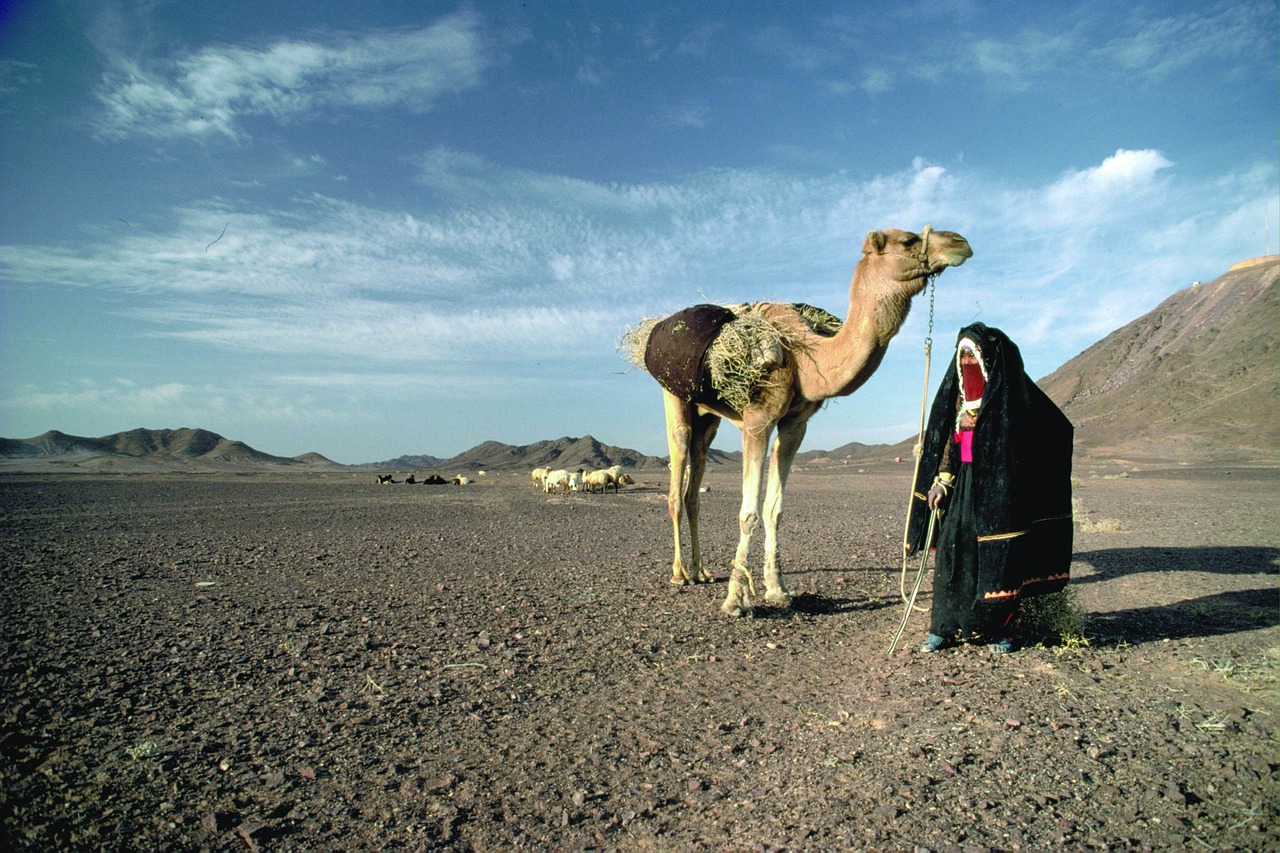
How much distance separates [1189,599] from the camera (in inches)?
277

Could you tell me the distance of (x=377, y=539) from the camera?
1208 centimetres

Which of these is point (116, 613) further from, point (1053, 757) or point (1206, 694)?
point (1206, 694)

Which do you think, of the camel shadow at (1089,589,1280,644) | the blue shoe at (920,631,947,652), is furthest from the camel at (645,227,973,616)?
the camel shadow at (1089,589,1280,644)

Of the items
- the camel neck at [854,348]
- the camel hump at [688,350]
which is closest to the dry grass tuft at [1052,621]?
the camel neck at [854,348]

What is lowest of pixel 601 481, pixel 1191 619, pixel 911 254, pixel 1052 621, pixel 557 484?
pixel 1191 619

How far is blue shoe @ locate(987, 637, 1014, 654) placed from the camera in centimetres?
509

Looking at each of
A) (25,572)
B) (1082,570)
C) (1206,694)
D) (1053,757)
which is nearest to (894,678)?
(1053,757)

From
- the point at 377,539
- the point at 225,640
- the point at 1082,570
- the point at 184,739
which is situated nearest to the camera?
the point at 184,739

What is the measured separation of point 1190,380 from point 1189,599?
2183 inches

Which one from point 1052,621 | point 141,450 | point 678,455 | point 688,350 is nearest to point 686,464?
point 678,455

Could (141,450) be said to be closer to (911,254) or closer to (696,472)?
(696,472)

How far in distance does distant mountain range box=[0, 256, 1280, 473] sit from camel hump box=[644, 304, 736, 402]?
3783 centimetres

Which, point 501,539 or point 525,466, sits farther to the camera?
point 525,466

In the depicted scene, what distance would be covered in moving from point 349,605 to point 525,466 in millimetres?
49593
